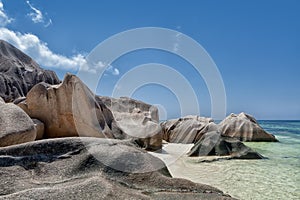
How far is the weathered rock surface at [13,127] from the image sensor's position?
159 inches

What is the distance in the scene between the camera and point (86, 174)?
9.82 feet

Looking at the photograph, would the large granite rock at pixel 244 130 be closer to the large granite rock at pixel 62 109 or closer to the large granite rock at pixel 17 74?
the large granite rock at pixel 62 109

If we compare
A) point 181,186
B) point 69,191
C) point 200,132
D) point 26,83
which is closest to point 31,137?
point 69,191

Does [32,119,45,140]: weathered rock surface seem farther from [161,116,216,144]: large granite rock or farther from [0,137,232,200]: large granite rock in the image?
[161,116,216,144]: large granite rock

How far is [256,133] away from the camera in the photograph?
742 inches

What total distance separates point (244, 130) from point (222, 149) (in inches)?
409

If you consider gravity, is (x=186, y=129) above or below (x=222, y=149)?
above

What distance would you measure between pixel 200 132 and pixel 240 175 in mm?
9371

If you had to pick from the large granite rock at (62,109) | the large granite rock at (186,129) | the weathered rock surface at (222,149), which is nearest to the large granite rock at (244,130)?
the large granite rock at (186,129)

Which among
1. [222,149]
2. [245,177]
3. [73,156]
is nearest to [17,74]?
[222,149]

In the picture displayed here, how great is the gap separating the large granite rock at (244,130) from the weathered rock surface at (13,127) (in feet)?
53.3

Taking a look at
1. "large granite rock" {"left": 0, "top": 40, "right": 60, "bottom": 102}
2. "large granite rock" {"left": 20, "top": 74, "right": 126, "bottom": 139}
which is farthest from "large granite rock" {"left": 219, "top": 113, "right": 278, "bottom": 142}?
"large granite rock" {"left": 0, "top": 40, "right": 60, "bottom": 102}

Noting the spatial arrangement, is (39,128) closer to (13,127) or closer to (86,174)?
(13,127)

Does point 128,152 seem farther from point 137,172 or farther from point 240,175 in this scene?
point 240,175
